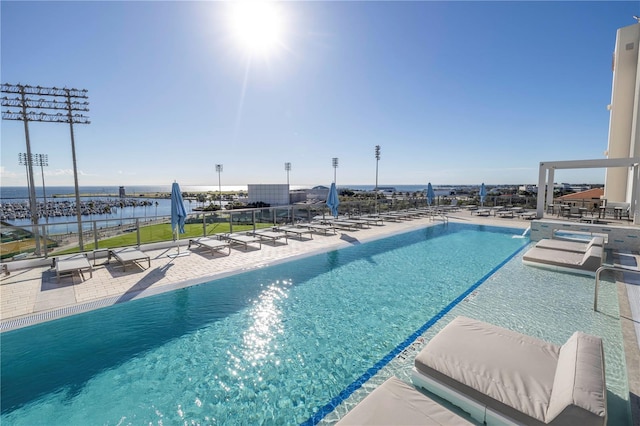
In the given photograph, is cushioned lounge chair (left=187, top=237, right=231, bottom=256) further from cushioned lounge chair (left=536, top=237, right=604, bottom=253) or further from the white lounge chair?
cushioned lounge chair (left=536, top=237, right=604, bottom=253)

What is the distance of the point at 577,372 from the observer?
2.06 metres

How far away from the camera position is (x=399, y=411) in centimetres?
204

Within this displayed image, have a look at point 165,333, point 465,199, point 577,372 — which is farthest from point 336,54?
point 465,199

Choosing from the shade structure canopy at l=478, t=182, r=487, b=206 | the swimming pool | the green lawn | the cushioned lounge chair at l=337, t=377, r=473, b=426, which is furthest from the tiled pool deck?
the shade structure canopy at l=478, t=182, r=487, b=206

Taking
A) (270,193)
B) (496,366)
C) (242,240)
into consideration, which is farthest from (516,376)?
(270,193)

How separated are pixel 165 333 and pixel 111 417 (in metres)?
1.56

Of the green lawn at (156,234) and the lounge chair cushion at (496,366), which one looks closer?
the lounge chair cushion at (496,366)

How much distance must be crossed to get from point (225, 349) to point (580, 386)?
3696mm

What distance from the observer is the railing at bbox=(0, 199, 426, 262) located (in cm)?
686

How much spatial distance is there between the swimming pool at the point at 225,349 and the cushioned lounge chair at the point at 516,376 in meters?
0.91

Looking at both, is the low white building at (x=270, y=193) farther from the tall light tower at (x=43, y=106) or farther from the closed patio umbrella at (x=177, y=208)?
the closed patio umbrella at (x=177, y=208)

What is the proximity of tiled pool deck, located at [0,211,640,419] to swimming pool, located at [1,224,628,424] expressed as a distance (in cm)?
33

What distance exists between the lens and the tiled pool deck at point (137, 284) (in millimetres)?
4199

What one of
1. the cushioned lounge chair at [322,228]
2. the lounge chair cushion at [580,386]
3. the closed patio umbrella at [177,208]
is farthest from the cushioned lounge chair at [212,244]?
the lounge chair cushion at [580,386]
